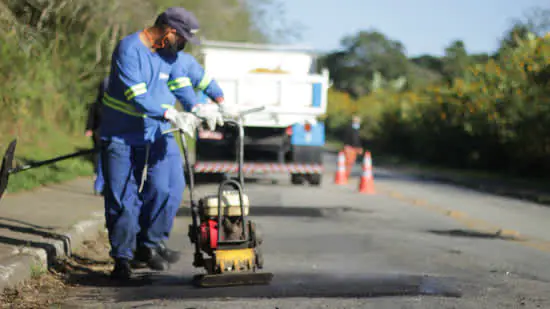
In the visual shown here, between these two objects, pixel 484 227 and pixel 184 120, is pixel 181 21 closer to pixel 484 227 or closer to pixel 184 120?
pixel 184 120

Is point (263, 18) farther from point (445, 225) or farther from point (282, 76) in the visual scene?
point (445, 225)

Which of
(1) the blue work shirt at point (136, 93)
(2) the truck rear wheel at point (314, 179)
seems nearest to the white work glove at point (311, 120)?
(2) the truck rear wheel at point (314, 179)

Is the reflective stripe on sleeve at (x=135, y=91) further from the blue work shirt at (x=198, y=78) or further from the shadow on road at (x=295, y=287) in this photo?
the shadow on road at (x=295, y=287)

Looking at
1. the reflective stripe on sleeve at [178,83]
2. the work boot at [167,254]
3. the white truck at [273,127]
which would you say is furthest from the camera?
the white truck at [273,127]

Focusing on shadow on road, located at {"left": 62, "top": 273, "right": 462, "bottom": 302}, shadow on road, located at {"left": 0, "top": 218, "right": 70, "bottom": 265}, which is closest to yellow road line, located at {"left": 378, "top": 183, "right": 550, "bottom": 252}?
shadow on road, located at {"left": 62, "top": 273, "right": 462, "bottom": 302}

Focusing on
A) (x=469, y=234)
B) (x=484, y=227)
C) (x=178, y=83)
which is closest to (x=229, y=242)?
(x=178, y=83)

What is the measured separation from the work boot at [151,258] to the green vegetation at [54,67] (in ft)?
17.0

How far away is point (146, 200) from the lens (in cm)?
666

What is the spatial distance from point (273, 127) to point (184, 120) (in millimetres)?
10743

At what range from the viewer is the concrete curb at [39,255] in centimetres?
573

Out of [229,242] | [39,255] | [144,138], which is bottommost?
[39,255]

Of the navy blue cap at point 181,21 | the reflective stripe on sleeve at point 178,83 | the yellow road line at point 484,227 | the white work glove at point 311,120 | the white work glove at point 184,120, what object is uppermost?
the navy blue cap at point 181,21

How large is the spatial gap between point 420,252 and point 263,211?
13.8 ft

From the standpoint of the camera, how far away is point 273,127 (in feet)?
54.3
